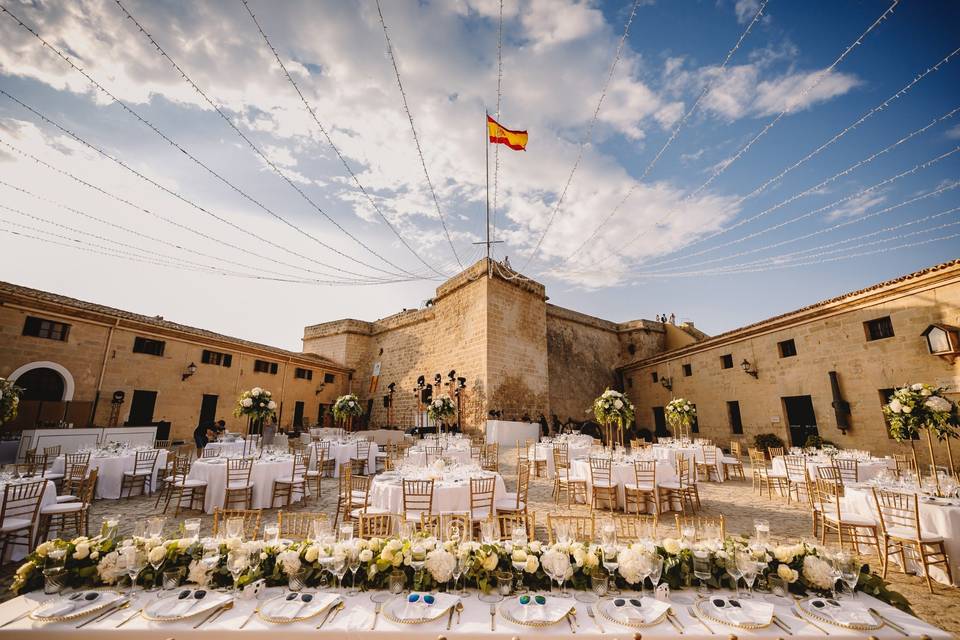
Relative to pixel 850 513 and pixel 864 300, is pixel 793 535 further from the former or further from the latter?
pixel 864 300

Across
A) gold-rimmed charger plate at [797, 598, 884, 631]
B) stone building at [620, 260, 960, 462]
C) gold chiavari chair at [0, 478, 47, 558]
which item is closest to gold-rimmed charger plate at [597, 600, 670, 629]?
gold-rimmed charger plate at [797, 598, 884, 631]

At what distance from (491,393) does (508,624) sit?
14.7 metres

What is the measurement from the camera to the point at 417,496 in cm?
527

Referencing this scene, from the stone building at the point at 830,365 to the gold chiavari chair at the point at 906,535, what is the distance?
7417 mm

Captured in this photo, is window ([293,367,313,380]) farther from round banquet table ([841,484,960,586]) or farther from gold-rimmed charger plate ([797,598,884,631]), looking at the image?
gold-rimmed charger plate ([797,598,884,631])

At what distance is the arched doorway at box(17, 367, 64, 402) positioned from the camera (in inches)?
494

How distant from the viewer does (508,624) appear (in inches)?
78.2

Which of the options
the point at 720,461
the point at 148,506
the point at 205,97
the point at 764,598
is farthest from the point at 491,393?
the point at 764,598

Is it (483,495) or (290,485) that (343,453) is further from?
(483,495)

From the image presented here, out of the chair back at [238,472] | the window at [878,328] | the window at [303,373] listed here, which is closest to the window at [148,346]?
the window at [303,373]

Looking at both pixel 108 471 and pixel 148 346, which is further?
pixel 148 346

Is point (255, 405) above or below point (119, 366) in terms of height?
below

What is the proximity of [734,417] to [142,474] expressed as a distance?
18218 millimetres

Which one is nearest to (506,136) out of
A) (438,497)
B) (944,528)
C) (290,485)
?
(438,497)
